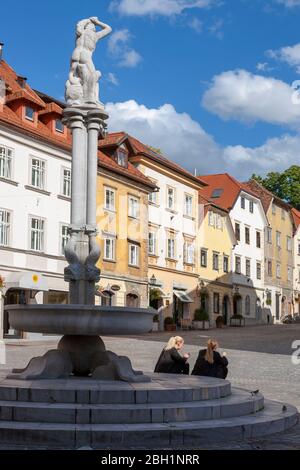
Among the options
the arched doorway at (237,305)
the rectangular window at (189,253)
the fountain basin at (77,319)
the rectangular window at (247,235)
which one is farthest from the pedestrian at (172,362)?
the rectangular window at (247,235)

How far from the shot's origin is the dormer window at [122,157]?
40.8 m

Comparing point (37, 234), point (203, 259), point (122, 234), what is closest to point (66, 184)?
point (37, 234)

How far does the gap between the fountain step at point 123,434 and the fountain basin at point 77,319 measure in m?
2.29

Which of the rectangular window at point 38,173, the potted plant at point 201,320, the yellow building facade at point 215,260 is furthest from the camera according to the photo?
the yellow building facade at point 215,260

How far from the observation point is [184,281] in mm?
46625

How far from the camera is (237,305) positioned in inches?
Answer: 2178

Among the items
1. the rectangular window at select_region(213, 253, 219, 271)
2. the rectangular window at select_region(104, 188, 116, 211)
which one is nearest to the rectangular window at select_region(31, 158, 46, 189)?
the rectangular window at select_region(104, 188, 116, 211)

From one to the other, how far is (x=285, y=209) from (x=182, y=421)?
5964 centimetres

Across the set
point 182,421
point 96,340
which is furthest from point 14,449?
point 96,340

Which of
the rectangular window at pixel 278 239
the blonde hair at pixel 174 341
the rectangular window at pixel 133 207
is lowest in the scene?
the blonde hair at pixel 174 341

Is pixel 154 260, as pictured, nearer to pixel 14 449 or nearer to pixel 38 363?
pixel 38 363

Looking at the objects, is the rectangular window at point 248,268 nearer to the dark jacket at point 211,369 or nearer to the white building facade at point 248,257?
the white building facade at point 248,257

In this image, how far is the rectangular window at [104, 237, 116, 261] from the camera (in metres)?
38.2

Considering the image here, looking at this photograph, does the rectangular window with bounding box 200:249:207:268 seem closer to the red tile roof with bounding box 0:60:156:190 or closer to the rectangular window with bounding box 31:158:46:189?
the red tile roof with bounding box 0:60:156:190
